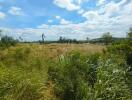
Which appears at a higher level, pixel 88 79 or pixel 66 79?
pixel 66 79

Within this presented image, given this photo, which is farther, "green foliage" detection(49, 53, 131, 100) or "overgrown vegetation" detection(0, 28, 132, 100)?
"green foliage" detection(49, 53, 131, 100)

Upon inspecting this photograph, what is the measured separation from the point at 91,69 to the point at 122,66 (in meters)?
2.78

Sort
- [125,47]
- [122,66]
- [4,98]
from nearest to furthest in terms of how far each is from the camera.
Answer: [4,98] < [122,66] < [125,47]

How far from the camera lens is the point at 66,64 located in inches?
550

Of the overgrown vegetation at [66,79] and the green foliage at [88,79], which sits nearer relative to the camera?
the overgrown vegetation at [66,79]

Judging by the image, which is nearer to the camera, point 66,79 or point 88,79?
point 66,79

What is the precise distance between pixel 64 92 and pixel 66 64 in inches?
62.3

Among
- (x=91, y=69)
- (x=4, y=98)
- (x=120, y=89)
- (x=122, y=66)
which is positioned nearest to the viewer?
(x=4, y=98)

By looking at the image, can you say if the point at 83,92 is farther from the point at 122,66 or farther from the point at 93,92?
the point at 122,66

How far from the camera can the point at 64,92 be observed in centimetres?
1288

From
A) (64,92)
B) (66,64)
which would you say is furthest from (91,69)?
(64,92)

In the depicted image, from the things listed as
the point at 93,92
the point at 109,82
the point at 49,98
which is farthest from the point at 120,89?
the point at 49,98

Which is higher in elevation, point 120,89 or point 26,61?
point 26,61

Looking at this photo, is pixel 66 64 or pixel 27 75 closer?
pixel 27 75
